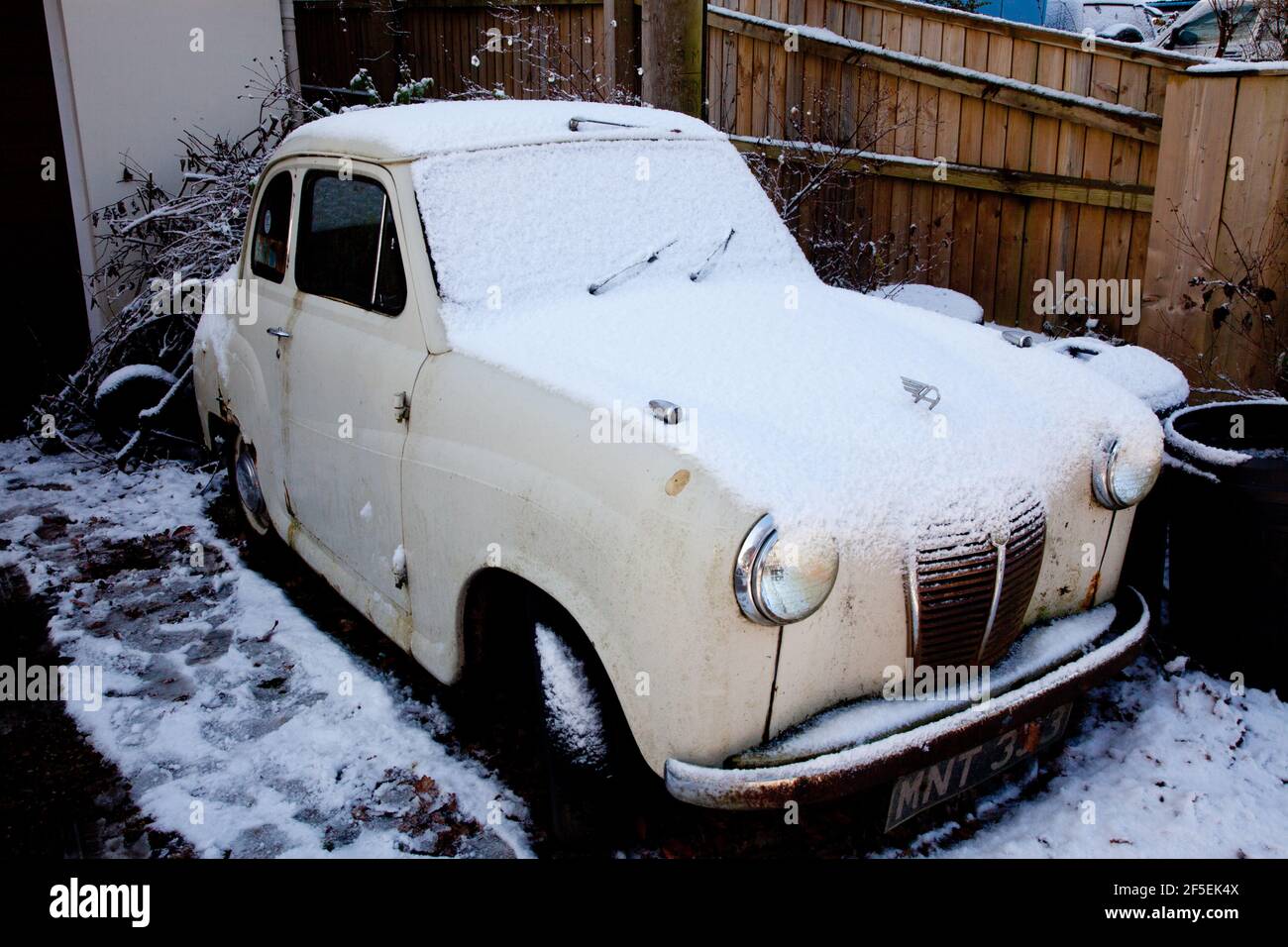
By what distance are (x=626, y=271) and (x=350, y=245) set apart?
1.02m

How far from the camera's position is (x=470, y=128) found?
375cm

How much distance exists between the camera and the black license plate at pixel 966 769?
2.81 metres

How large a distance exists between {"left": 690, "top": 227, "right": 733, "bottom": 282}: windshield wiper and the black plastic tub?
5.81 ft

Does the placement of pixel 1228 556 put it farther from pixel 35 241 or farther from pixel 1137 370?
pixel 35 241

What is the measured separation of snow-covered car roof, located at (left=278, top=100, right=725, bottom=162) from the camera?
12.0 ft

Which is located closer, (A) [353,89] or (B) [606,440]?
(B) [606,440]

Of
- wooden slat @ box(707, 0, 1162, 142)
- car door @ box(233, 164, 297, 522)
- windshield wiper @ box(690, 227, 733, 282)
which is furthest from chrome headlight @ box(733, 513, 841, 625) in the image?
wooden slat @ box(707, 0, 1162, 142)

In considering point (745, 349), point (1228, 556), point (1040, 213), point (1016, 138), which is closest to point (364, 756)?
point (745, 349)

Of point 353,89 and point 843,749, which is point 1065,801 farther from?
point 353,89

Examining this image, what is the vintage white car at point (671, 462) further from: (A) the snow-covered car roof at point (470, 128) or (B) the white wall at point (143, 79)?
(B) the white wall at point (143, 79)

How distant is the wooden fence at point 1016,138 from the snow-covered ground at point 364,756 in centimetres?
250

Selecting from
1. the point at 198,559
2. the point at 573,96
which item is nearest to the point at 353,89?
the point at 573,96

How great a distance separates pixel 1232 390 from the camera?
17.1 feet
